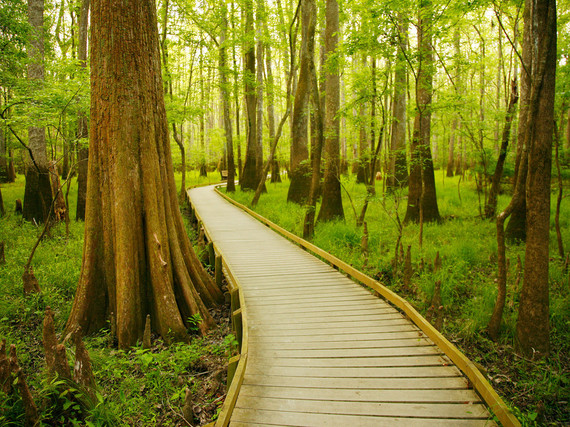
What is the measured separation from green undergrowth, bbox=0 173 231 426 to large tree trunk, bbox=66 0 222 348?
0.42 meters

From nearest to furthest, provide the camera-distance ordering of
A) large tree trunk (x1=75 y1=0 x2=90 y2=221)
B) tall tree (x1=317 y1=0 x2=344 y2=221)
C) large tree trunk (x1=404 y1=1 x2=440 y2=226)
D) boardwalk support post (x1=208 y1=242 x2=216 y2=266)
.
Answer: boardwalk support post (x1=208 y1=242 x2=216 y2=266) → large tree trunk (x1=404 y1=1 x2=440 y2=226) → tall tree (x1=317 y1=0 x2=344 y2=221) → large tree trunk (x1=75 y1=0 x2=90 y2=221)

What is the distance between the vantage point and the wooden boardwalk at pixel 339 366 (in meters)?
2.92

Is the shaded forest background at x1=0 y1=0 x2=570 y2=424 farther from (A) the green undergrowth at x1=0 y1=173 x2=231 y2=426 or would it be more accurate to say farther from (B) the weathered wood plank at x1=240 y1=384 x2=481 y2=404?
(A) the green undergrowth at x1=0 y1=173 x2=231 y2=426

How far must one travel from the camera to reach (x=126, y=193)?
15.8 ft

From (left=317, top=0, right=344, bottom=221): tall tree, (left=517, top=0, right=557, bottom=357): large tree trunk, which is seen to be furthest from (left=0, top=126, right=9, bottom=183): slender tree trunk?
(left=517, top=0, right=557, bottom=357): large tree trunk

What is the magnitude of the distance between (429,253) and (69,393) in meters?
6.74

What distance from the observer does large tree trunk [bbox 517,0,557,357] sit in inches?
147

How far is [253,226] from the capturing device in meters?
11.1

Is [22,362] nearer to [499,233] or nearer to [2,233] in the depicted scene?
[499,233]

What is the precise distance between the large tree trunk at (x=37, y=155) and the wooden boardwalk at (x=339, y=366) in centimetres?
889

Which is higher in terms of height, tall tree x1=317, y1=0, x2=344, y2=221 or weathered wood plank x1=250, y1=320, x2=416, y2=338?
tall tree x1=317, y1=0, x2=344, y2=221

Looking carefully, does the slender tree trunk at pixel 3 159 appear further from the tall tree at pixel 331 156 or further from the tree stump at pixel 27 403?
the tree stump at pixel 27 403

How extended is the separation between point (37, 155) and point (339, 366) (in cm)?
1154

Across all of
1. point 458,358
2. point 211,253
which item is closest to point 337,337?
point 458,358
